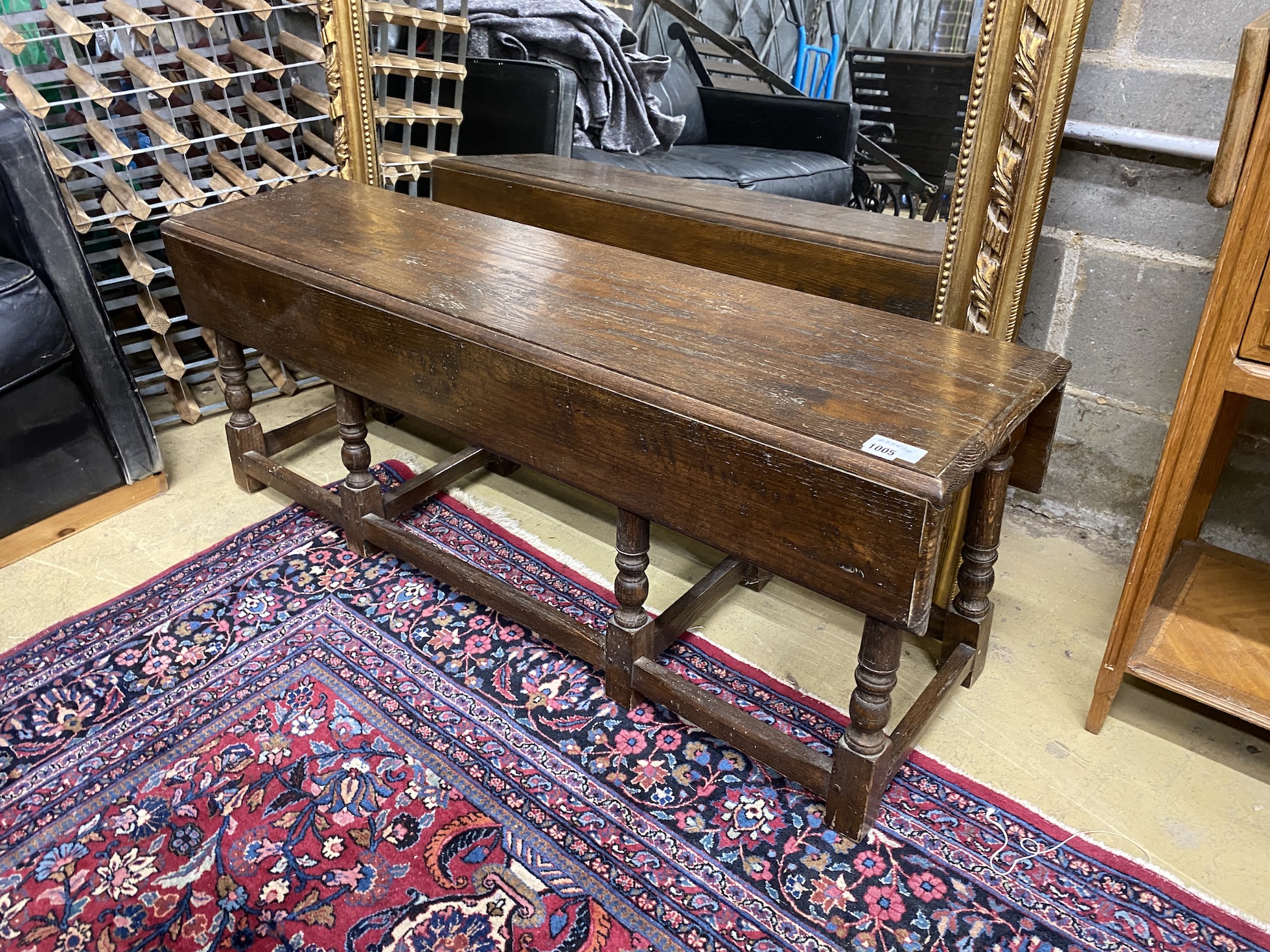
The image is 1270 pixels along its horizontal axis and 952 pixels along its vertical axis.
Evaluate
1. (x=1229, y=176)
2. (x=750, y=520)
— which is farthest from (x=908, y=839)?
(x=1229, y=176)

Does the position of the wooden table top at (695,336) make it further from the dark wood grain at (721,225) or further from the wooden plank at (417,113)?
the wooden plank at (417,113)

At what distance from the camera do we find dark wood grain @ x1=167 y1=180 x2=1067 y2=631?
104 centimetres

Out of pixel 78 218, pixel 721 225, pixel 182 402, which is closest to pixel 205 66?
pixel 78 218

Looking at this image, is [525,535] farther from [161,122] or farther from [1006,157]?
[161,122]

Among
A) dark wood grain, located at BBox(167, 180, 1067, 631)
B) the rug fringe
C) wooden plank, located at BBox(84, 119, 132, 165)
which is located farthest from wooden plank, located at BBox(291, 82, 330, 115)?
the rug fringe

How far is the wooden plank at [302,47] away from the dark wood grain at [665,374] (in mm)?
697

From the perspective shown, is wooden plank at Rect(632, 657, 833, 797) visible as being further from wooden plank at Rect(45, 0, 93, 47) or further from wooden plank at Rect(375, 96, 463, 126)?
wooden plank at Rect(45, 0, 93, 47)

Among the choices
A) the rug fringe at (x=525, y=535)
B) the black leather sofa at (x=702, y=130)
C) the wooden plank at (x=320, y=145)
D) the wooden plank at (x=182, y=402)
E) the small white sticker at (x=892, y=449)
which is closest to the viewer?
the small white sticker at (x=892, y=449)

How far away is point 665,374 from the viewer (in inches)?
46.7

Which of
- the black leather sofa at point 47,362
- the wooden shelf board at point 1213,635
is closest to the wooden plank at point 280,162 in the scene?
the black leather sofa at point 47,362

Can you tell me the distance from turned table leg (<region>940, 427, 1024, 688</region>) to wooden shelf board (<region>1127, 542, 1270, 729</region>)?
23 cm

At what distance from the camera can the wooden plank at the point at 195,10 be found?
6.84 ft

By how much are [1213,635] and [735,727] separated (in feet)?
2.48

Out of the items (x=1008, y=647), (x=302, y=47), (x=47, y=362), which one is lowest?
(x=1008, y=647)
